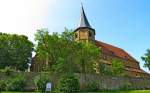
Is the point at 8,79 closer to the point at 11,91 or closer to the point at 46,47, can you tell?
the point at 11,91

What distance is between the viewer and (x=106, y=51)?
77000 millimetres

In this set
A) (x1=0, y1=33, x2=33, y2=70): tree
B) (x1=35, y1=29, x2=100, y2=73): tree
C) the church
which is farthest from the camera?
the church

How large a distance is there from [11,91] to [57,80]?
8288 mm

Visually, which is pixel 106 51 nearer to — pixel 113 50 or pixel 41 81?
pixel 113 50

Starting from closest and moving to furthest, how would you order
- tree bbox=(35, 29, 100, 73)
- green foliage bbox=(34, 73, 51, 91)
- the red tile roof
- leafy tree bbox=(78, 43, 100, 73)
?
green foliage bbox=(34, 73, 51, 91) < tree bbox=(35, 29, 100, 73) < leafy tree bbox=(78, 43, 100, 73) < the red tile roof

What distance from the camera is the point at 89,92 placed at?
39.0 metres

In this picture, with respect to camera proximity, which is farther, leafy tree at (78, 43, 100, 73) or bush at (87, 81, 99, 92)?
leafy tree at (78, 43, 100, 73)

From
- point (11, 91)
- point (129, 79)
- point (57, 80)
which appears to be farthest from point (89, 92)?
point (129, 79)

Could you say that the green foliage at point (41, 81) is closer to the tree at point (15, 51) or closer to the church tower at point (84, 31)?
the tree at point (15, 51)

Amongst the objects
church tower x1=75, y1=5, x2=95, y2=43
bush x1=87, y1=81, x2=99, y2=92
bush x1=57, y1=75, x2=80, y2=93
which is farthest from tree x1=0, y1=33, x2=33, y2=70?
bush x1=57, y1=75, x2=80, y2=93

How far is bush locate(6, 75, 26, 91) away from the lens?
3741 centimetres

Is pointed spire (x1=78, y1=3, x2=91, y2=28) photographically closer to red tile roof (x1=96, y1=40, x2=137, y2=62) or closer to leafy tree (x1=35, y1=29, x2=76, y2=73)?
red tile roof (x1=96, y1=40, x2=137, y2=62)

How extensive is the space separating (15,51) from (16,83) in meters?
24.1

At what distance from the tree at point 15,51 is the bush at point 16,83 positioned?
21.4m
